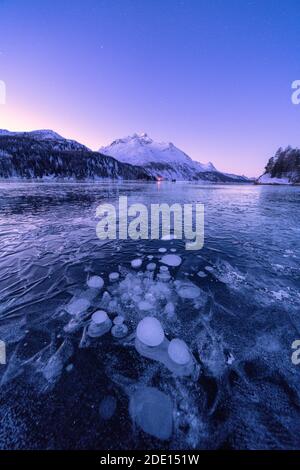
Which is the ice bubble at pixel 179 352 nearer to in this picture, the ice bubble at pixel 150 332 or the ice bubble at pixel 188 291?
the ice bubble at pixel 150 332

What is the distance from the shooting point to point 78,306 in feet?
13.9

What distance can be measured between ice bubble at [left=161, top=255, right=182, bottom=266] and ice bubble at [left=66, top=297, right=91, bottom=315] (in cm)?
313

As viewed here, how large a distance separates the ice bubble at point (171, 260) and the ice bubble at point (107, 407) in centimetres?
436

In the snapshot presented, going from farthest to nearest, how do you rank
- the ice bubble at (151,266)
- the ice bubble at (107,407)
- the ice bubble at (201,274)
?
the ice bubble at (151,266) < the ice bubble at (201,274) < the ice bubble at (107,407)

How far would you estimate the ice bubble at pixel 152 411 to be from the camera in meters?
2.19

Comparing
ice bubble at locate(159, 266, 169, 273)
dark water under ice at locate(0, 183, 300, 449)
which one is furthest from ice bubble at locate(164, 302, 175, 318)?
ice bubble at locate(159, 266, 169, 273)

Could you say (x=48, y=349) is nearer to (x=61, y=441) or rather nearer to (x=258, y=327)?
(x=61, y=441)

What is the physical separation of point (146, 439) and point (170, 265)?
4587 mm

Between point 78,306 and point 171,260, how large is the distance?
3612mm

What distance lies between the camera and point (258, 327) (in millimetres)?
3732

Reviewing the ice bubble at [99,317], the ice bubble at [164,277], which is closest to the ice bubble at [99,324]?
the ice bubble at [99,317]

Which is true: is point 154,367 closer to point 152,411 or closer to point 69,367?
point 152,411

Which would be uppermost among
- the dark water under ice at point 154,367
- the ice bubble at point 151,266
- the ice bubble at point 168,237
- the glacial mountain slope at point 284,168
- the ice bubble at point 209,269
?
the glacial mountain slope at point 284,168

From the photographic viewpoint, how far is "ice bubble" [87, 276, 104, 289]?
507cm
